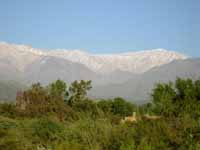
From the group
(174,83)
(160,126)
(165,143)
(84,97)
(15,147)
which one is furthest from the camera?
(84,97)

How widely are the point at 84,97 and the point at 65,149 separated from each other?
50466 millimetres

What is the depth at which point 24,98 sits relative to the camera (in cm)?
4678

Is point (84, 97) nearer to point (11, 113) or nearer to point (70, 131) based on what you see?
point (11, 113)

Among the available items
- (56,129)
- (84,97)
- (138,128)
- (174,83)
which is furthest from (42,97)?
(138,128)

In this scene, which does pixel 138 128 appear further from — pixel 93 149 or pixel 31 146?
pixel 31 146

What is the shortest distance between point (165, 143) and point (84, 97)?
50725mm

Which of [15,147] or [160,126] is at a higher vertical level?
[160,126]

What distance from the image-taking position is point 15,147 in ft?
32.5

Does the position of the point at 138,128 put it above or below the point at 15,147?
above

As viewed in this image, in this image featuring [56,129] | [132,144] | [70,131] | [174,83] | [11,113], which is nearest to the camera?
[132,144]

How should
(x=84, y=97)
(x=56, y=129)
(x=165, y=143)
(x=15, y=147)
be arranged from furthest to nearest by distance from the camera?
(x=84, y=97)
(x=56, y=129)
(x=15, y=147)
(x=165, y=143)

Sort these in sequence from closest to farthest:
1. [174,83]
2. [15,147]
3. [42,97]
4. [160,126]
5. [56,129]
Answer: [160,126] → [15,147] → [56,129] → [174,83] → [42,97]

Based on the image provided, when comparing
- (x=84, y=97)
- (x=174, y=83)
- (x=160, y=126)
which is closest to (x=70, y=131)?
(x=160, y=126)

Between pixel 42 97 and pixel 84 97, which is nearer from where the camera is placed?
pixel 42 97
